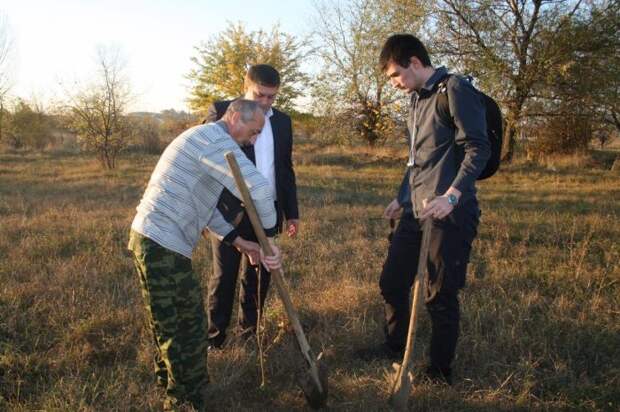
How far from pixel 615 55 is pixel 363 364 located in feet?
44.4

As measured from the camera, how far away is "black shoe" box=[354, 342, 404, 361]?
133 inches

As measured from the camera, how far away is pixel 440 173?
273cm

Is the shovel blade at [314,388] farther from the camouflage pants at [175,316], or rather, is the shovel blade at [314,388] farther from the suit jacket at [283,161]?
the suit jacket at [283,161]

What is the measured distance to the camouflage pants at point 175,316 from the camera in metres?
2.45

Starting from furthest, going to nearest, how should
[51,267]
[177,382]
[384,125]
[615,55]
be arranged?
[384,125], [615,55], [51,267], [177,382]

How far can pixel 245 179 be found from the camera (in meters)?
2.37

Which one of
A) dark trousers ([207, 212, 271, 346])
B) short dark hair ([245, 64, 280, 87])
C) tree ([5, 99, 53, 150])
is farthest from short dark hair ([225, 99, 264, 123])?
tree ([5, 99, 53, 150])

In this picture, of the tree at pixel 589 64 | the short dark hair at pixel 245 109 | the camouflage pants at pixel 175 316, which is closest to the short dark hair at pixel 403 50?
the short dark hair at pixel 245 109

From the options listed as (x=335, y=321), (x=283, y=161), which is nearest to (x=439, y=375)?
(x=335, y=321)

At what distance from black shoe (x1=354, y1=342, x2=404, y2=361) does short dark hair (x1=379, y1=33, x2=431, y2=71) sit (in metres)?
2.04

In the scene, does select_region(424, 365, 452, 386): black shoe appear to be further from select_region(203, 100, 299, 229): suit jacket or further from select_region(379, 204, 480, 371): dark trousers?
select_region(203, 100, 299, 229): suit jacket

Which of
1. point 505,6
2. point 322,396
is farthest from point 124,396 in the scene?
point 505,6

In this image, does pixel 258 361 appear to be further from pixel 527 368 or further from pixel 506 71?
pixel 506 71

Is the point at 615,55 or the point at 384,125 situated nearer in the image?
the point at 615,55
